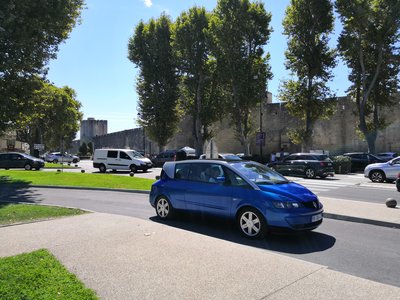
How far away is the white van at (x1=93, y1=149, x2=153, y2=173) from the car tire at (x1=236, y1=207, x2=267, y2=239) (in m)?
23.3

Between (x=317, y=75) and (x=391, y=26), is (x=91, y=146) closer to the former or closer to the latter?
(x=317, y=75)

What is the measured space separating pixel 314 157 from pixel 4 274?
72.4ft

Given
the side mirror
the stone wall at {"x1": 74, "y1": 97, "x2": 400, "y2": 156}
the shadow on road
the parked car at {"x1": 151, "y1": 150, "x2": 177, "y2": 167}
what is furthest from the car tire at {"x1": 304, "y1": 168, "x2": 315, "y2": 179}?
the parked car at {"x1": 151, "y1": 150, "x2": 177, "y2": 167}

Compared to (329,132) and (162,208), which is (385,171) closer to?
(162,208)

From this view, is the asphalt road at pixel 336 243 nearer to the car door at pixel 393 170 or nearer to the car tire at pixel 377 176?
the car door at pixel 393 170

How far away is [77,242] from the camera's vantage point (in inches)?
253

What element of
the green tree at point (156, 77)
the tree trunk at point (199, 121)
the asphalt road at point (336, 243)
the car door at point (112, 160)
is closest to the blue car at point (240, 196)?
the asphalt road at point (336, 243)

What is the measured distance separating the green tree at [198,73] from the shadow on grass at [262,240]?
33.6 metres

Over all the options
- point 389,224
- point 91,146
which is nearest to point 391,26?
point 389,224

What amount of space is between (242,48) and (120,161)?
52.7 feet

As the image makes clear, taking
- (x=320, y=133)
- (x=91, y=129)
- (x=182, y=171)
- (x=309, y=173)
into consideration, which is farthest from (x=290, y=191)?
(x=91, y=129)

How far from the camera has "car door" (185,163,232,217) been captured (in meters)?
7.98

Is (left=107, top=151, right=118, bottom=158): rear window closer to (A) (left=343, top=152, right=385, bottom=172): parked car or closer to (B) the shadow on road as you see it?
(B) the shadow on road

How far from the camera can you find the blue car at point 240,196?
722 cm
